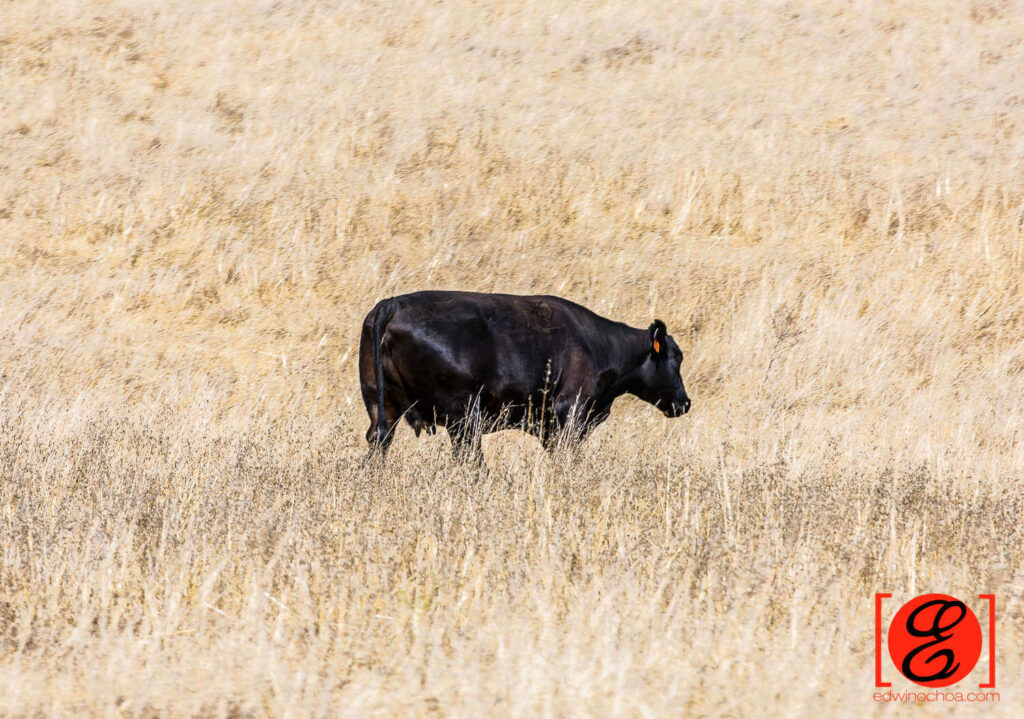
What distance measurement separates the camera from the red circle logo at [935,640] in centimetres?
444

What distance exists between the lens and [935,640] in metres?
4.71

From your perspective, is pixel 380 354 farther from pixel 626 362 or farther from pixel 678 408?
pixel 678 408

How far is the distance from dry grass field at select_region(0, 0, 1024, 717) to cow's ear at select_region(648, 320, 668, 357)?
86cm

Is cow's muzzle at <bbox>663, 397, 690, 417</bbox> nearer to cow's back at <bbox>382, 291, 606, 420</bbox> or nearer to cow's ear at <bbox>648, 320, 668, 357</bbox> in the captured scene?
cow's ear at <bbox>648, 320, 668, 357</bbox>

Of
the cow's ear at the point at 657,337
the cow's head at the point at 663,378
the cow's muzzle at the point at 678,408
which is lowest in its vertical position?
the cow's muzzle at the point at 678,408

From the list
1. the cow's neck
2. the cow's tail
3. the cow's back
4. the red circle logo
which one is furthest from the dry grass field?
the cow's neck

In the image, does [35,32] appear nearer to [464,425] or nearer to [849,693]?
[464,425]

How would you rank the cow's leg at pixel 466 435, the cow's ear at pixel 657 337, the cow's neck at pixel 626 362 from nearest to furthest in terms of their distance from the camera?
1. the cow's leg at pixel 466 435
2. the cow's neck at pixel 626 362
3. the cow's ear at pixel 657 337

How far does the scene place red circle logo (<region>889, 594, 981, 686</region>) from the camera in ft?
14.6

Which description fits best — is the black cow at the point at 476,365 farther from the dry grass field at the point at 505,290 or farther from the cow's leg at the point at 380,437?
the dry grass field at the point at 505,290

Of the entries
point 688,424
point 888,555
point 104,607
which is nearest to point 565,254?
point 688,424

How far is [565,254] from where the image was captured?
14.3 metres

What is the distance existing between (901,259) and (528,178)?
561cm

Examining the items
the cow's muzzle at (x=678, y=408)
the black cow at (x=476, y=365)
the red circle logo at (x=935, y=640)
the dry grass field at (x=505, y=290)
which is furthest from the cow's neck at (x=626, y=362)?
the red circle logo at (x=935, y=640)
